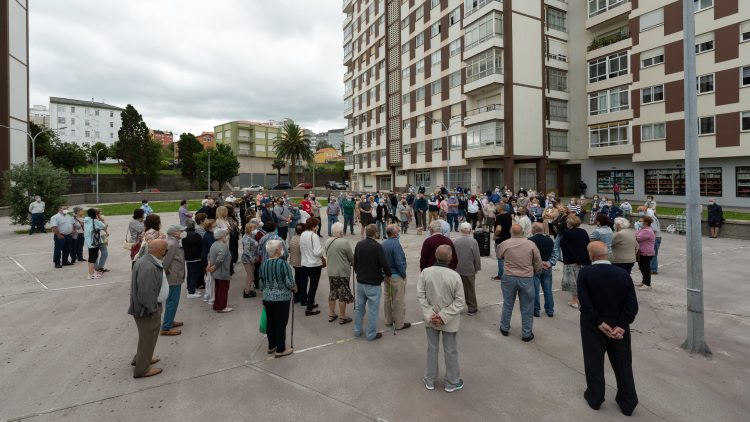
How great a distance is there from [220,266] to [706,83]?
114 ft

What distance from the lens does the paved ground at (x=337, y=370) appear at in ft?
14.0

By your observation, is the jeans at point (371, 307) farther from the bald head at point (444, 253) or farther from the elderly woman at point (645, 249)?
the elderly woman at point (645, 249)

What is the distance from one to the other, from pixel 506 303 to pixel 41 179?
2408 centimetres

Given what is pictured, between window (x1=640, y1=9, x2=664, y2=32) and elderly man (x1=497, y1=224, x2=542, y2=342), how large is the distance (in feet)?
111

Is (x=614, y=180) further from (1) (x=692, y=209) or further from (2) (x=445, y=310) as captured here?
(2) (x=445, y=310)

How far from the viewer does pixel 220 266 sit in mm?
7465

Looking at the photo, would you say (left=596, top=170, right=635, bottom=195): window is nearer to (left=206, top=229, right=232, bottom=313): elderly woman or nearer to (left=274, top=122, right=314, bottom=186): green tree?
(left=206, top=229, right=232, bottom=313): elderly woman

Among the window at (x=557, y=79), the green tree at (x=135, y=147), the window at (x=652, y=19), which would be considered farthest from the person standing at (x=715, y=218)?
the green tree at (x=135, y=147)

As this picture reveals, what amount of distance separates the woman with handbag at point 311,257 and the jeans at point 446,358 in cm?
318

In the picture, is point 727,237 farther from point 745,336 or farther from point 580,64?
point 580,64

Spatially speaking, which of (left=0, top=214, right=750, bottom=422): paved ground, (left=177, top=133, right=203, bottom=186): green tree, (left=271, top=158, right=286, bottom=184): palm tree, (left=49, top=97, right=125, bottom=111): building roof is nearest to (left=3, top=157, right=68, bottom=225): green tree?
(left=0, top=214, right=750, bottom=422): paved ground

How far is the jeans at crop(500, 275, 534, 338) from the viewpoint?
604 centimetres

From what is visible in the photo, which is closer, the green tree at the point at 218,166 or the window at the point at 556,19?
the window at the point at 556,19

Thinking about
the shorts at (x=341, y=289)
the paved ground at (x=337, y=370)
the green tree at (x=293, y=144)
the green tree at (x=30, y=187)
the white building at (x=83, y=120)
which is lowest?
the paved ground at (x=337, y=370)
